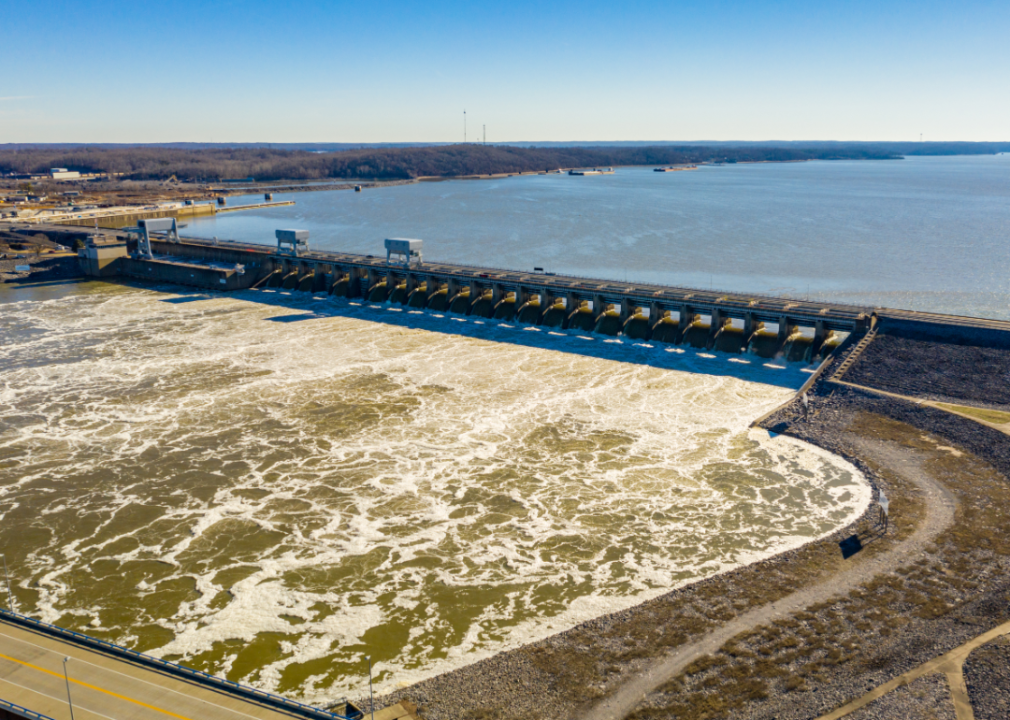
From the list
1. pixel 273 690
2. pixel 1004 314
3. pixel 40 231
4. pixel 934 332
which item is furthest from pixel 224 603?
pixel 40 231

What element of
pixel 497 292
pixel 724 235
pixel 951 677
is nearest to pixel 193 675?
pixel 951 677

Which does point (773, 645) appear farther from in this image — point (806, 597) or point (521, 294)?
point (521, 294)

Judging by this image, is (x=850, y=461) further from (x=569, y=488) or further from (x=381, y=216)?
(x=381, y=216)

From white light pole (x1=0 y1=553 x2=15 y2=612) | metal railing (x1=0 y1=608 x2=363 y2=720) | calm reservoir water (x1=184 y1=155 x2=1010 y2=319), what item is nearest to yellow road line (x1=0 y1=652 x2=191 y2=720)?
metal railing (x1=0 y1=608 x2=363 y2=720)

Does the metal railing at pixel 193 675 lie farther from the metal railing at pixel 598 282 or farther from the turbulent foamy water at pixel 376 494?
the metal railing at pixel 598 282

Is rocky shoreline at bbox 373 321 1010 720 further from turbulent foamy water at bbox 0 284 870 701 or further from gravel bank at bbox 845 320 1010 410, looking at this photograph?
gravel bank at bbox 845 320 1010 410
